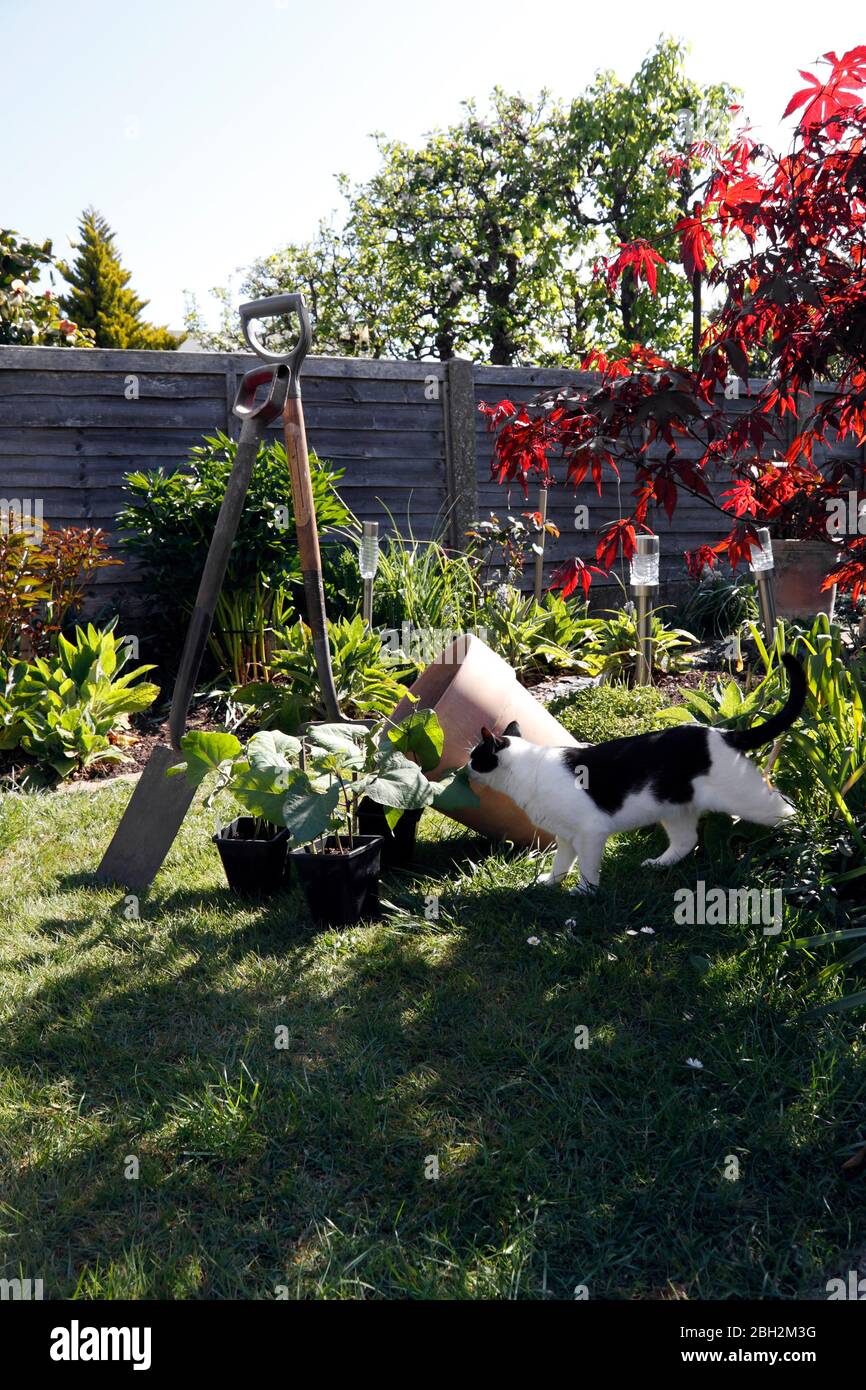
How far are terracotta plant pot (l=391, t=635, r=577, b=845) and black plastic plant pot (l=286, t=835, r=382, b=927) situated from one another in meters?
0.52

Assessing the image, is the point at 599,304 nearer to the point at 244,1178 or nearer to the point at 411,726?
the point at 411,726

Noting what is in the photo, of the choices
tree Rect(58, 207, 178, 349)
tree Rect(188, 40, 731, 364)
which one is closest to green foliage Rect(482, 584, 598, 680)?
tree Rect(188, 40, 731, 364)

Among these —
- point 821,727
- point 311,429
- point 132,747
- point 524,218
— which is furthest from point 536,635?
point 524,218

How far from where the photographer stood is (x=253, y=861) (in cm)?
310

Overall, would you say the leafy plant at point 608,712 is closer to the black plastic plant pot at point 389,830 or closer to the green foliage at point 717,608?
the black plastic plant pot at point 389,830

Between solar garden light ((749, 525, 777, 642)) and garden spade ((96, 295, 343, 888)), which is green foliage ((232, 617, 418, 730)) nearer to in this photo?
garden spade ((96, 295, 343, 888))

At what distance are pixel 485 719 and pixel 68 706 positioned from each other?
2.39m

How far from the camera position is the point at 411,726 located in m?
3.18

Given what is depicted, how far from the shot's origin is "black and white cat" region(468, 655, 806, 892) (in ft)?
9.41

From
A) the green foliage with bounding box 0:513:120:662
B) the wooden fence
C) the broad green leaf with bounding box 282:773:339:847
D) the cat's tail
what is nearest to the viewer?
the broad green leaf with bounding box 282:773:339:847

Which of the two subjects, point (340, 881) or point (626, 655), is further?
point (626, 655)

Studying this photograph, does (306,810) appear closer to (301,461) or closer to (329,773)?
(329,773)
